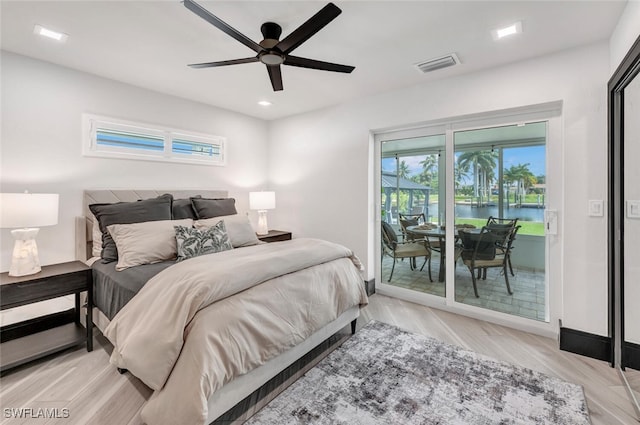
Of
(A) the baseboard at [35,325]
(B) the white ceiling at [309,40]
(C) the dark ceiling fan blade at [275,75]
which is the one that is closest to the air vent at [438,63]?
(B) the white ceiling at [309,40]

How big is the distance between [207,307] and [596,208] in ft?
9.63

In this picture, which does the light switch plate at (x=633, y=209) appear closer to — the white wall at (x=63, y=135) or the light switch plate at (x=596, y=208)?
the light switch plate at (x=596, y=208)

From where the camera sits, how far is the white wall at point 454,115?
7.74 feet

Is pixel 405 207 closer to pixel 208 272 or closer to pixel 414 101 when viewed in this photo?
pixel 414 101

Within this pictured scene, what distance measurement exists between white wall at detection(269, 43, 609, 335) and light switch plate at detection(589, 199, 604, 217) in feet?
0.12

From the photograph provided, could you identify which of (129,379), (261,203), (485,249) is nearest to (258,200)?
(261,203)

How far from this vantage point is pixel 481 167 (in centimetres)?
308

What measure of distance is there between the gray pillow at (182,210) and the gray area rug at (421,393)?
2130 millimetres

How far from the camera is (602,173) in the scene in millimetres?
2314

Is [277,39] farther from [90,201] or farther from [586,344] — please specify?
[586,344]

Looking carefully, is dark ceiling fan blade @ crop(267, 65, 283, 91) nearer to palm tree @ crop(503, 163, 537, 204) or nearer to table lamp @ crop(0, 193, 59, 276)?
table lamp @ crop(0, 193, 59, 276)

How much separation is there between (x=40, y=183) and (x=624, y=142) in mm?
4737

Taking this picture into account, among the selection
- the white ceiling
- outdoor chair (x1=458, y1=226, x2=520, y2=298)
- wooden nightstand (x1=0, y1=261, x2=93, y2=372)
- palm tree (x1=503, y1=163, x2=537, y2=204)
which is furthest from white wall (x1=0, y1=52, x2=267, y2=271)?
palm tree (x1=503, y1=163, x2=537, y2=204)

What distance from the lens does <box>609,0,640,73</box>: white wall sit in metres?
1.78
